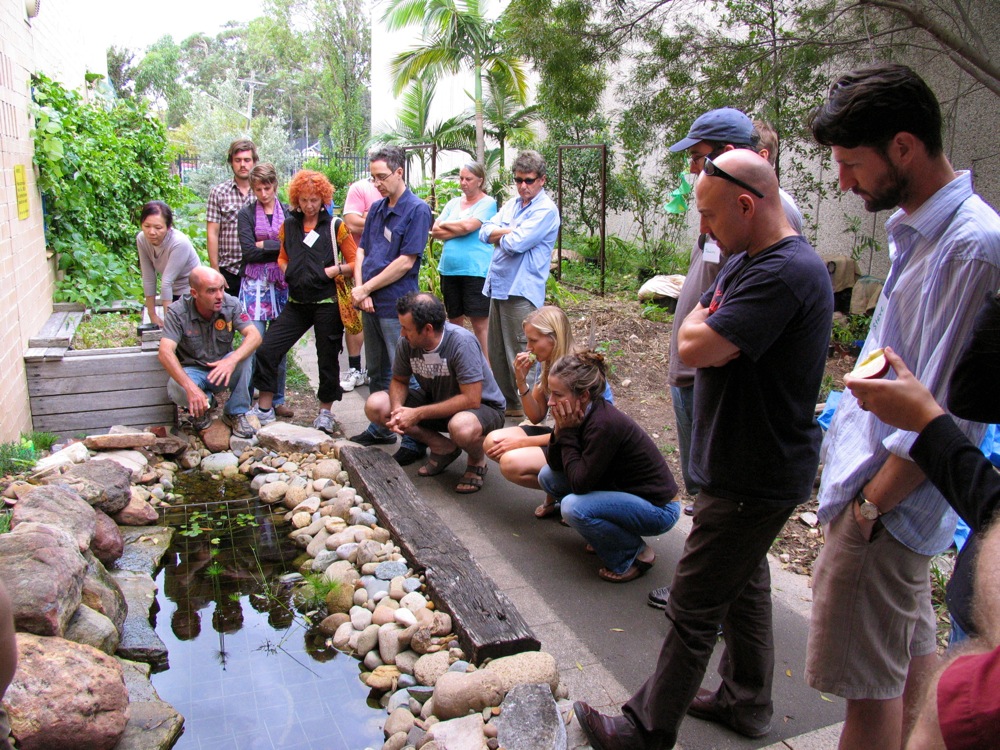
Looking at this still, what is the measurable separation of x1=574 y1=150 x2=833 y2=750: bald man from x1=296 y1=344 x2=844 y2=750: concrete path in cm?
53

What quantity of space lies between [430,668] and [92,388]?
3626mm

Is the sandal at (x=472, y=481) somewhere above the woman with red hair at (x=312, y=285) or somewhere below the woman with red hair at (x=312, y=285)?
below

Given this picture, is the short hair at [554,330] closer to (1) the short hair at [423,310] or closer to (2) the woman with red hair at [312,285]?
(1) the short hair at [423,310]

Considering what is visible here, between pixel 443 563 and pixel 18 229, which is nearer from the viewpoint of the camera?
pixel 443 563

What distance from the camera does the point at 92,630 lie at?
3045 mm

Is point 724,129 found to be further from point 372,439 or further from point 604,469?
point 372,439

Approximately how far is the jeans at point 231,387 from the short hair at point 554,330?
2.33 metres

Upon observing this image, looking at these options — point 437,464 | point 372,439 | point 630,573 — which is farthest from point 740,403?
point 372,439

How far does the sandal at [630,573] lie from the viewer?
377 cm

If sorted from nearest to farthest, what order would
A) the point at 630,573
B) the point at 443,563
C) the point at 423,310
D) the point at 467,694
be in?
1. the point at 467,694
2. the point at 443,563
3. the point at 630,573
4. the point at 423,310

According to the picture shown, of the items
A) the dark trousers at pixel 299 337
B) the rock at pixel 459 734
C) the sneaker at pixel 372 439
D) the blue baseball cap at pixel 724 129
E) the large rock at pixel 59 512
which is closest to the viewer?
the rock at pixel 459 734

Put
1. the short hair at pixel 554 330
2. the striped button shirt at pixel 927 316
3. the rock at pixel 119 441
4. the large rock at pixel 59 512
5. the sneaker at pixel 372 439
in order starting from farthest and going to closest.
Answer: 1. the sneaker at pixel 372 439
2. the rock at pixel 119 441
3. the short hair at pixel 554 330
4. the large rock at pixel 59 512
5. the striped button shirt at pixel 927 316

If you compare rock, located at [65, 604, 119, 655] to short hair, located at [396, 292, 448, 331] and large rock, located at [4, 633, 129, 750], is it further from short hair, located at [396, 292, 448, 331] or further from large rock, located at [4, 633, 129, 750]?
short hair, located at [396, 292, 448, 331]

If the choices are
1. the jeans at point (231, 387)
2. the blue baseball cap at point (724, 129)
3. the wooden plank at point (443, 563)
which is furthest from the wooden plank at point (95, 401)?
the blue baseball cap at point (724, 129)
